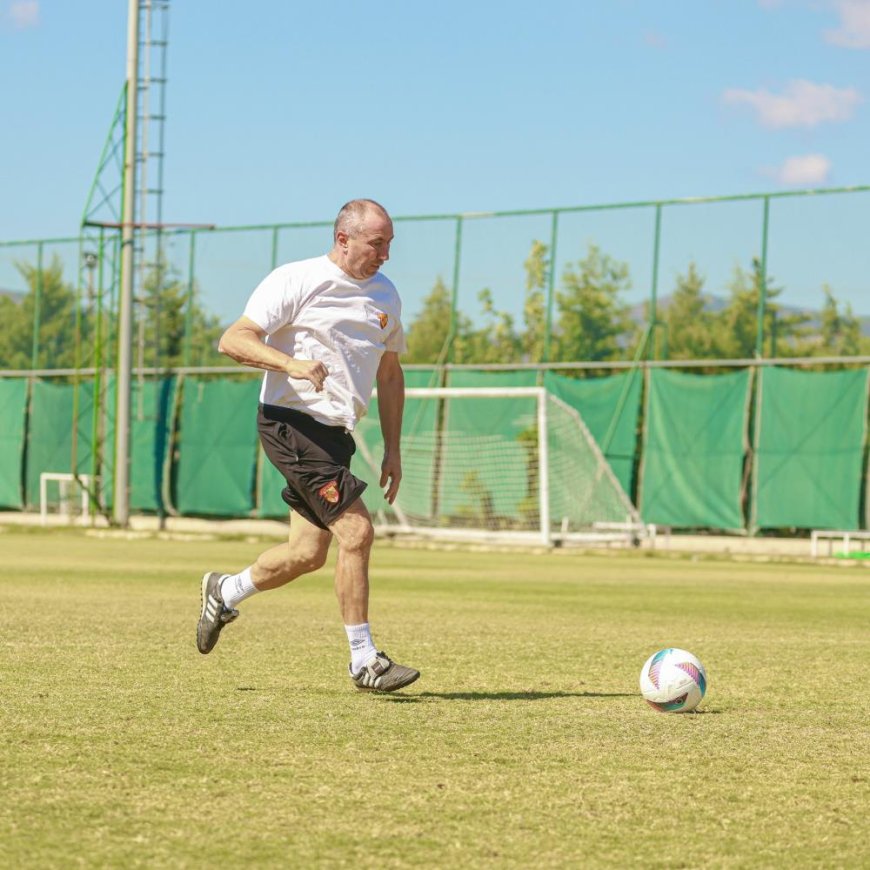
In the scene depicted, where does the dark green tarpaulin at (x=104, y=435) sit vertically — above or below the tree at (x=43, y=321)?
below

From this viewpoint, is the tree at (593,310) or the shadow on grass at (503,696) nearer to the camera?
the shadow on grass at (503,696)

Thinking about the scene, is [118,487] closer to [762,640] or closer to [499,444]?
[499,444]

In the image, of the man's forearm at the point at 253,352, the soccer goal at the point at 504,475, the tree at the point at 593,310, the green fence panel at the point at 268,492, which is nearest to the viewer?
the man's forearm at the point at 253,352

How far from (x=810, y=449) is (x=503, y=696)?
20727 millimetres

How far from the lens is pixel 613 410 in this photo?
95.2 ft

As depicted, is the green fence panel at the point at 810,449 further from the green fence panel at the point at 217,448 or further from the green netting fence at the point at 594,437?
the green fence panel at the point at 217,448

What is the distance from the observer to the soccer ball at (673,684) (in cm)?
658

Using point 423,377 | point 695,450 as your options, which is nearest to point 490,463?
point 423,377

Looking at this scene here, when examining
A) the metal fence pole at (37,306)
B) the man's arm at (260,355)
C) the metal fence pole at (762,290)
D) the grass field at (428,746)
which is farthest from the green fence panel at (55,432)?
the man's arm at (260,355)

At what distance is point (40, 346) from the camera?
3606cm

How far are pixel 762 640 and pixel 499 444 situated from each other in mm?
19139

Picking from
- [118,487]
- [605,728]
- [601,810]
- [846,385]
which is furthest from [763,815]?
[118,487]

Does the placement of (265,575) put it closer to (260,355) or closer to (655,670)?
(260,355)

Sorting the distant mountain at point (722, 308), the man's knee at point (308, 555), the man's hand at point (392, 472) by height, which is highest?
the distant mountain at point (722, 308)
